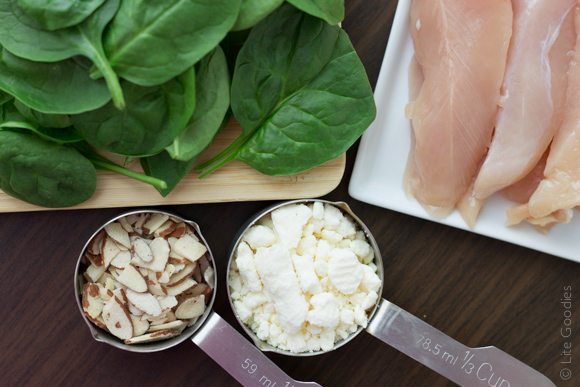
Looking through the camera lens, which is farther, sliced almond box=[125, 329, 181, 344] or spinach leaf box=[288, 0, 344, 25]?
sliced almond box=[125, 329, 181, 344]

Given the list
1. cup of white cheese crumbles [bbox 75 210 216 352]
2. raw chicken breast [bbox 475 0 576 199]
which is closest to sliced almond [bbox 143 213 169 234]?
cup of white cheese crumbles [bbox 75 210 216 352]

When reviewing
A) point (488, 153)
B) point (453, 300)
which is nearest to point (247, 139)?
point (488, 153)

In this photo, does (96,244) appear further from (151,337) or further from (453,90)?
(453,90)

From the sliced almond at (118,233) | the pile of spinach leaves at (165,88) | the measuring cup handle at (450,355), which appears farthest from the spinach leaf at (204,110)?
the measuring cup handle at (450,355)

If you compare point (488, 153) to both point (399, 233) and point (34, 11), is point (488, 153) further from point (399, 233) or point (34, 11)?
point (34, 11)

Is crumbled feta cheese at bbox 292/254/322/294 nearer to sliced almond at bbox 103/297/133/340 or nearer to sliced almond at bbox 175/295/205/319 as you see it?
sliced almond at bbox 175/295/205/319

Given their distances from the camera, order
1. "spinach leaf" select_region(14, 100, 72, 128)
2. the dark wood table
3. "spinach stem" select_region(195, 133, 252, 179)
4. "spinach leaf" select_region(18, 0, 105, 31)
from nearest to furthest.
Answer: "spinach leaf" select_region(18, 0, 105, 31) → "spinach leaf" select_region(14, 100, 72, 128) → "spinach stem" select_region(195, 133, 252, 179) → the dark wood table
